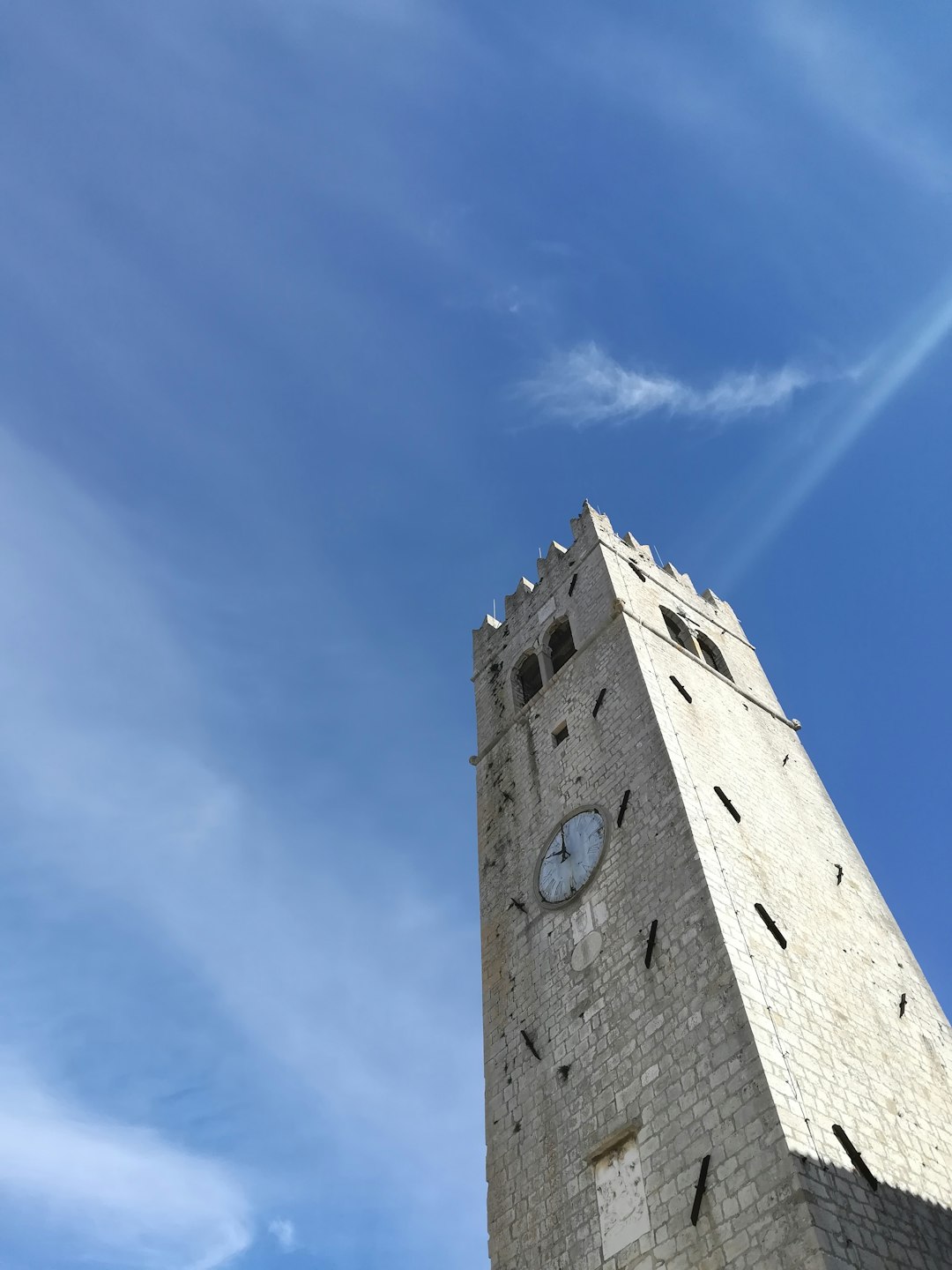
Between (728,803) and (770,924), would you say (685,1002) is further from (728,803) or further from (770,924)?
(728,803)

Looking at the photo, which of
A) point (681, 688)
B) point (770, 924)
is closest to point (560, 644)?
point (681, 688)

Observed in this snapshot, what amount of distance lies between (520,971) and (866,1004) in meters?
5.51

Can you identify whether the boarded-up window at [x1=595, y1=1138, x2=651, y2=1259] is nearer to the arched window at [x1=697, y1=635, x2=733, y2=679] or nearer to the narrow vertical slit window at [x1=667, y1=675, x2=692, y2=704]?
the narrow vertical slit window at [x1=667, y1=675, x2=692, y2=704]

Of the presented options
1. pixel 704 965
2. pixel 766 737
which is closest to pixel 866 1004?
pixel 704 965

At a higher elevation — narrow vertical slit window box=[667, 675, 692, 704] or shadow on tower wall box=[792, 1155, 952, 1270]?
narrow vertical slit window box=[667, 675, 692, 704]

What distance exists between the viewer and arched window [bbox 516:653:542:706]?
23.7 meters

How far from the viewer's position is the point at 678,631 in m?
23.8

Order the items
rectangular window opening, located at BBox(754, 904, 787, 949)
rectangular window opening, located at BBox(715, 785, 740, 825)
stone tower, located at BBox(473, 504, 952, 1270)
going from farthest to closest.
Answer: rectangular window opening, located at BBox(715, 785, 740, 825) < rectangular window opening, located at BBox(754, 904, 787, 949) < stone tower, located at BBox(473, 504, 952, 1270)

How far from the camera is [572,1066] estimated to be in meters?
14.1

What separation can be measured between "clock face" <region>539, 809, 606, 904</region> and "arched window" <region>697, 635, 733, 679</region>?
7.82m

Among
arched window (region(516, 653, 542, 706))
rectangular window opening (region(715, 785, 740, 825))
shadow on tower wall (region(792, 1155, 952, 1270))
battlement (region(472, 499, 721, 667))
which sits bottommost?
shadow on tower wall (region(792, 1155, 952, 1270))

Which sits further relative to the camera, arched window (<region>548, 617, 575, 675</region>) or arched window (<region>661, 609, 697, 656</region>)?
arched window (<region>548, 617, 575, 675</region>)

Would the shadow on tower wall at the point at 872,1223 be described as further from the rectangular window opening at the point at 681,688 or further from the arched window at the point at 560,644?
the arched window at the point at 560,644

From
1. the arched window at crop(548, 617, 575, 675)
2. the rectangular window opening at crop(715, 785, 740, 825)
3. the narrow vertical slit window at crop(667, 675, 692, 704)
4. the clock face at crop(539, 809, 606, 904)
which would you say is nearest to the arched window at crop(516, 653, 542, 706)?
the arched window at crop(548, 617, 575, 675)
